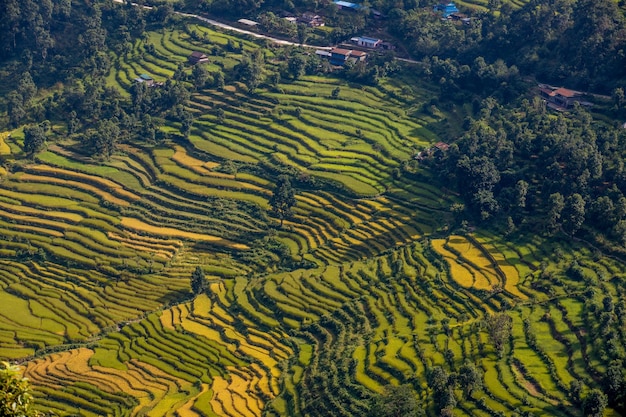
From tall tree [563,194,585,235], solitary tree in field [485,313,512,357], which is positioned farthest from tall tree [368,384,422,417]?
tall tree [563,194,585,235]

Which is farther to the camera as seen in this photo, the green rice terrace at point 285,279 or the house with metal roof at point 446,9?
the house with metal roof at point 446,9

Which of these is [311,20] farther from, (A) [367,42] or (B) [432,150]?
(B) [432,150]

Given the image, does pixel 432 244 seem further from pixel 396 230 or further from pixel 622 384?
pixel 622 384

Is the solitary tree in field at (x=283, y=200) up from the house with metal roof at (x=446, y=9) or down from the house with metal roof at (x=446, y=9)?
down

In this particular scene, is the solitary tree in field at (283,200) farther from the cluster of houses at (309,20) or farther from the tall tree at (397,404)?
the cluster of houses at (309,20)

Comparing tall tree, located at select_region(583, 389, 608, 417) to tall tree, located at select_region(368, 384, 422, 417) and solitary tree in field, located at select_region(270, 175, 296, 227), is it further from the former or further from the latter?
solitary tree in field, located at select_region(270, 175, 296, 227)

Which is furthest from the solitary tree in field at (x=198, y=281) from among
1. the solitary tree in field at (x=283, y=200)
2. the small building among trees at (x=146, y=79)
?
the small building among trees at (x=146, y=79)

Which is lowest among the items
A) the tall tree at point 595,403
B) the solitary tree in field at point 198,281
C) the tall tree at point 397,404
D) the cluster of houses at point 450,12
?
the solitary tree in field at point 198,281

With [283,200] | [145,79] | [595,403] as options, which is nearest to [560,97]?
[283,200]
